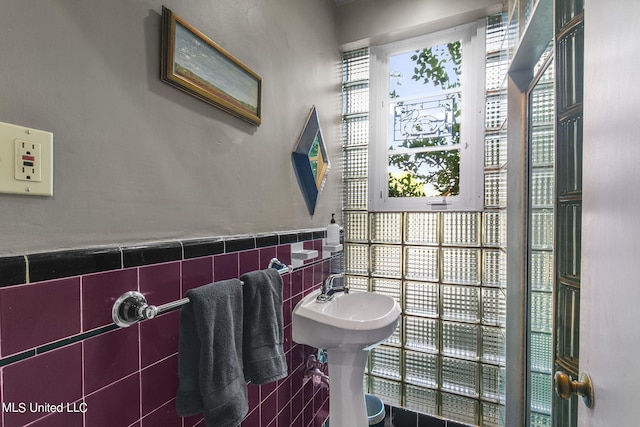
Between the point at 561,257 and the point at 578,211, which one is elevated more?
the point at 578,211

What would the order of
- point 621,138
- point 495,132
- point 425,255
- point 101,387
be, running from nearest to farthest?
→ point 621,138 → point 101,387 → point 495,132 → point 425,255

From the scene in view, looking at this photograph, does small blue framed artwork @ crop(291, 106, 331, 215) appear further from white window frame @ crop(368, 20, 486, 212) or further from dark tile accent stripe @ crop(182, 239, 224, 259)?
dark tile accent stripe @ crop(182, 239, 224, 259)

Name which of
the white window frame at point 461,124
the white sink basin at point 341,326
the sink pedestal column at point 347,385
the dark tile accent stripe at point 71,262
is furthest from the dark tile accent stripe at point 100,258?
the white window frame at point 461,124

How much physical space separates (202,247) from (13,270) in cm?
47

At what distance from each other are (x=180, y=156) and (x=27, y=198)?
1.34ft

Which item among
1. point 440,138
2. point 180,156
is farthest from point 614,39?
point 440,138

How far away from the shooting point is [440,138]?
189 cm

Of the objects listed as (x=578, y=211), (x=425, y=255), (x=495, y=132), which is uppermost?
(x=495, y=132)

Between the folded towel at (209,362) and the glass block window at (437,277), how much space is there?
1.23 meters

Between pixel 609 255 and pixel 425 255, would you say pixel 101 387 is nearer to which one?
pixel 609 255

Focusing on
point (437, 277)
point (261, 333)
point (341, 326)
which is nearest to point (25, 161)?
point (261, 333)

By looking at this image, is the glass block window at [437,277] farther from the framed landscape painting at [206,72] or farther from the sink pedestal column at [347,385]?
the framed landscape painting at [206,72]

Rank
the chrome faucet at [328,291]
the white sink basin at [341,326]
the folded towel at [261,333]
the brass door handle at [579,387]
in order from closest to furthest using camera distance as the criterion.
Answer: the brass door handle at [579,387], the folded towel at [261,333], the white sink basin at [341,326], the chrome faucet at [328,291]

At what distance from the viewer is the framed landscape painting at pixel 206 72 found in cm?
90
